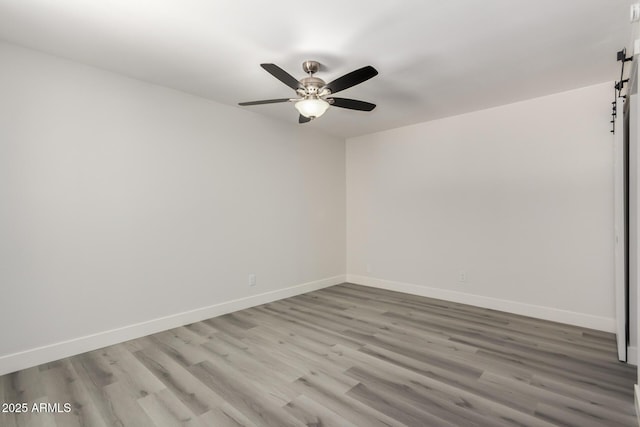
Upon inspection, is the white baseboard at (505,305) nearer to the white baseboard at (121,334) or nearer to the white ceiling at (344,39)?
the white baseboard at (121,334)

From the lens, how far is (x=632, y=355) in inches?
95.6

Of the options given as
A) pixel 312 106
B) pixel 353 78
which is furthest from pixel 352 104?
pixel 353 78

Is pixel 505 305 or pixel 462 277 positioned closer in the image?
pixel 505 305

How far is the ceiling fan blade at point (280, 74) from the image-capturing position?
7.06 feet

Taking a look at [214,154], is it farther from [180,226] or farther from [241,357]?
[241,357]

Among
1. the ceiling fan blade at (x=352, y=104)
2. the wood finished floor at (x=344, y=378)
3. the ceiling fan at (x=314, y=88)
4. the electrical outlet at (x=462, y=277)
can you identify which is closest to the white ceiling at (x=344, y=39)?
the ceiling fan at (x=314, y=88)

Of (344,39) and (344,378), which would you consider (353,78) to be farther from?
(344,378)

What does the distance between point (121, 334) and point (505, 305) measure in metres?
4.19

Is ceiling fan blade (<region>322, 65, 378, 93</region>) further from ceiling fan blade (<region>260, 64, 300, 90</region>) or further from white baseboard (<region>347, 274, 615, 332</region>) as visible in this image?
white baseboard (<region>347, 274, 615, 332</region>)

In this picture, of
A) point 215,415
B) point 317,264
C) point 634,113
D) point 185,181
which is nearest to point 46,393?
point 215,415

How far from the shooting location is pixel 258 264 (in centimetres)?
417

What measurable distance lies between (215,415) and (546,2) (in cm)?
325

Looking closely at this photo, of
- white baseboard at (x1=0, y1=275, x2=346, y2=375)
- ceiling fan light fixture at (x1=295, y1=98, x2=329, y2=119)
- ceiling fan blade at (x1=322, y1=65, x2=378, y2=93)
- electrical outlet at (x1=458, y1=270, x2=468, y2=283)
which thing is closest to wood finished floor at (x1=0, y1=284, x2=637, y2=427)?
white baseboard at (x1=0, y1=275, x2=346, y2=375)

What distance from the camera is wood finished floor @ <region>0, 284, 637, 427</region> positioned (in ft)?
6.17
